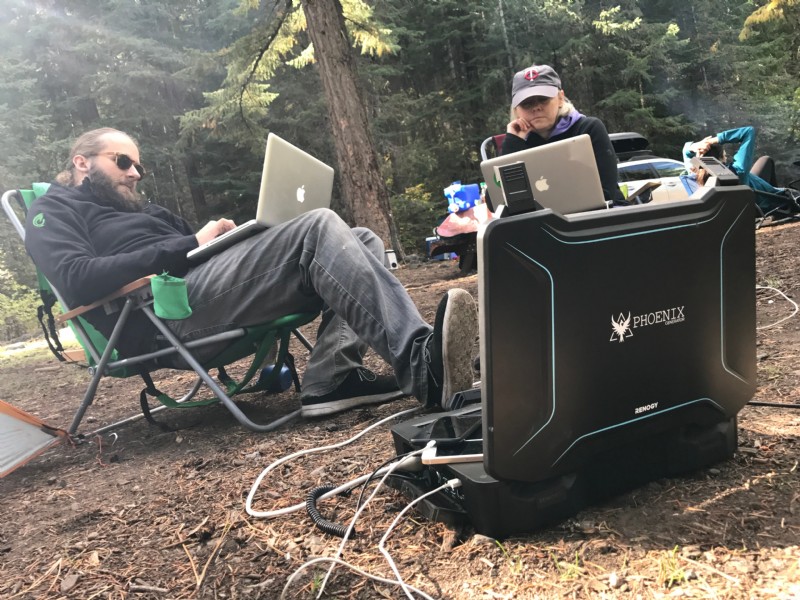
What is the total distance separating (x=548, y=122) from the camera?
319 centimetres

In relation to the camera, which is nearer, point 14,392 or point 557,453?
point 557,453

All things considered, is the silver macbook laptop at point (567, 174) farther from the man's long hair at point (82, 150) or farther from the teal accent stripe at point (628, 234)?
the man's long hair at point (82, 150)

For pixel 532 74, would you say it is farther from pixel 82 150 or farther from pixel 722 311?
pixel 82 150


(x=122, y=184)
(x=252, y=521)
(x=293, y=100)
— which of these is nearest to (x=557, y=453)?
(x=252, y=521)

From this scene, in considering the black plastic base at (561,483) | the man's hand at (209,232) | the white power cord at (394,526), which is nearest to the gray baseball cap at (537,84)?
the man's hand at (209,232)

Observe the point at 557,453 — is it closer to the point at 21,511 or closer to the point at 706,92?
the point at 21,511

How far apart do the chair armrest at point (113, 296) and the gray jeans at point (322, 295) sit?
6.9 inches

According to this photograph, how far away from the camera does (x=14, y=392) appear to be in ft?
15.5

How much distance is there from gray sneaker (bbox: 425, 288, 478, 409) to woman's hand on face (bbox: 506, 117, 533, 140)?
1703 mm

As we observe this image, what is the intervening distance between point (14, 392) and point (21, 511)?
332 centimetres

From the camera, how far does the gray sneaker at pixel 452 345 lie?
5.98ft

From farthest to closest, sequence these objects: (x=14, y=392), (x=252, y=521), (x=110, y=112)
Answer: (x=110, y=112), (x=14, y=392), (x=252, y=521)

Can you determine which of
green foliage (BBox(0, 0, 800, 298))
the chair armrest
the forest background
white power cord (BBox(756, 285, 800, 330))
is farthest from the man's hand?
green foliage (BBox(0, 0, 800, 298))

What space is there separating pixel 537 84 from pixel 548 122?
22 centimetres
